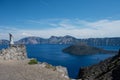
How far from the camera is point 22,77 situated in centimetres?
1944

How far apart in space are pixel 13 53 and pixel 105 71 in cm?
1443

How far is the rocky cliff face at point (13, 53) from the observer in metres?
32.7

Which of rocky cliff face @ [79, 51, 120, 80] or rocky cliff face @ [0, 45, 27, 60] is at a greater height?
rocky cliff face @ [0, 45, 27, 60]

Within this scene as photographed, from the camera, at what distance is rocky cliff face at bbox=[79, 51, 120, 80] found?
21.5 m

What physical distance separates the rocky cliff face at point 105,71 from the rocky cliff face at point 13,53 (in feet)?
31.9

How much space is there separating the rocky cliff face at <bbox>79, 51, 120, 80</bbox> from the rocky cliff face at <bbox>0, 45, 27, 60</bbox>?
9714 mm

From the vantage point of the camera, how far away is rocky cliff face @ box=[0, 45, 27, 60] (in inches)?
1286

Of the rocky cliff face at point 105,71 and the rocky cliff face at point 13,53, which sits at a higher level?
the rocky cliff face at point 13,53

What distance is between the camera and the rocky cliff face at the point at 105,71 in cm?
2148

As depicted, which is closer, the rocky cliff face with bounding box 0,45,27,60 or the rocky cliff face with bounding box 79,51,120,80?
the rocky cliff face with bounding box 79,51,120,80

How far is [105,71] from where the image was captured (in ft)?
81.3

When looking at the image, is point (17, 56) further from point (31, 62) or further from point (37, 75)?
point (37, 75)

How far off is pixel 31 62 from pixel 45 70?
16.1 ft

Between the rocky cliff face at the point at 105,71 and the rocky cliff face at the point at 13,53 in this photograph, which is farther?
the rocky cliff face at the point at 13,53
